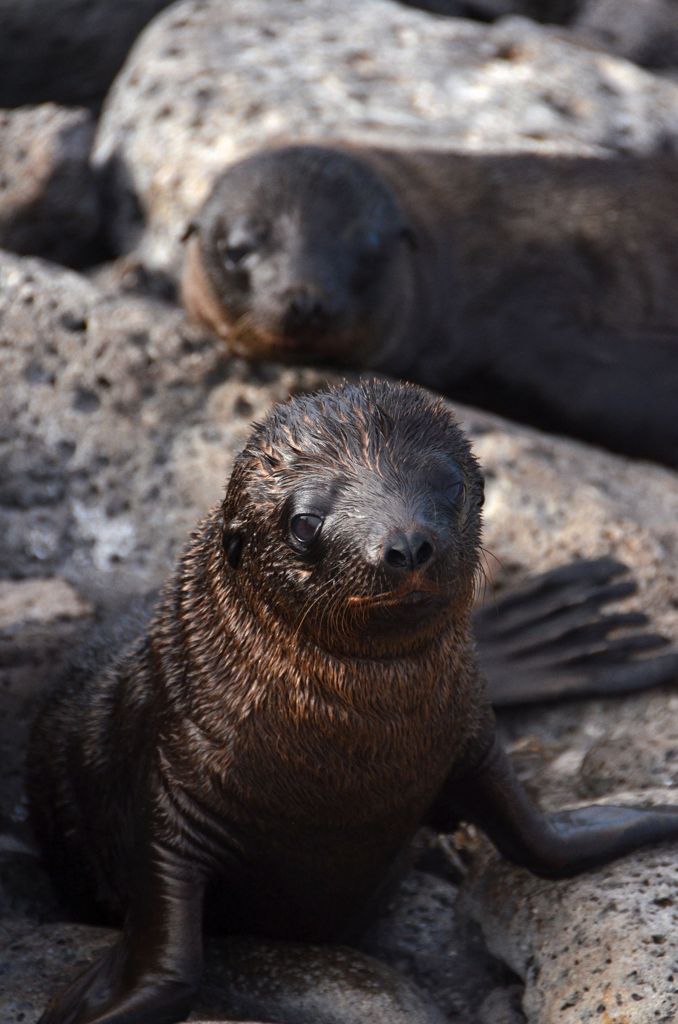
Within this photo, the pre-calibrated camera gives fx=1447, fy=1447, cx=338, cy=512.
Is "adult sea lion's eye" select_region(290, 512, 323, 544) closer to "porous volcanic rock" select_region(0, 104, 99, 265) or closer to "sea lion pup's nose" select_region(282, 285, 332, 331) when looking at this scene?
"sea lion pup's nose" select_region(282, 285, 332, 331)

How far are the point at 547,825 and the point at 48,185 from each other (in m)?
6.10

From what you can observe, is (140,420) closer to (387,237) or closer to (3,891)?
(387,237)

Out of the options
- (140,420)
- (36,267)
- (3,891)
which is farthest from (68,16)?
(3,891)

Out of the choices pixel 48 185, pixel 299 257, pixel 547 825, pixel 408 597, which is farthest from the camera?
pixel 48 185

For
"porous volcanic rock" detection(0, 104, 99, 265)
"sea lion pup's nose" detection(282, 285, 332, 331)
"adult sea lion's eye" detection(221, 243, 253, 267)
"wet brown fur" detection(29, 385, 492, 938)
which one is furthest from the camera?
"porous volcanic rock" detection(0, 104, 99, 265)

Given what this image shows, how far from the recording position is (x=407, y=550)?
343 centimetres

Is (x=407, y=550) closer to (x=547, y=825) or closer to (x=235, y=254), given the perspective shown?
(x=547, y=825)

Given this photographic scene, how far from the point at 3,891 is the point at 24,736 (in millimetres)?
711

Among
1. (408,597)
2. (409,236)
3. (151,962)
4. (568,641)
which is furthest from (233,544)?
(409,236)

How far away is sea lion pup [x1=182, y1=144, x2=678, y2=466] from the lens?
730cm

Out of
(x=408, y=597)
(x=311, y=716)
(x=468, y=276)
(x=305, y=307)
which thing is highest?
(x=408, y=597)

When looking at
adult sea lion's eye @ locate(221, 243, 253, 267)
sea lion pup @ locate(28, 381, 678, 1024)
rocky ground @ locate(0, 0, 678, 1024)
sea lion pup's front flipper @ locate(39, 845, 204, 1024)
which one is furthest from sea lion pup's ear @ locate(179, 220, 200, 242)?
sea lion pup's front flipper @ locate(39, 845, 204, 1024)

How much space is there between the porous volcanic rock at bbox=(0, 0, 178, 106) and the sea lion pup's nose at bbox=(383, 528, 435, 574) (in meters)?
8.25

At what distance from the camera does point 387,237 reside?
25.0 ft
